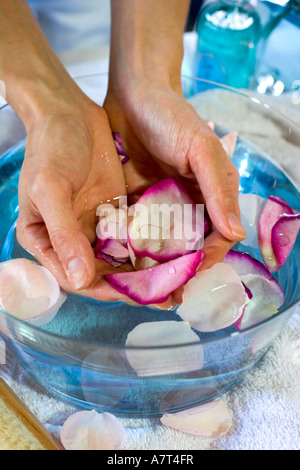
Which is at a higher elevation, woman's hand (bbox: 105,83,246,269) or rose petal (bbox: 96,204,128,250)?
woman's hand (bbox: 105,83,246,269)

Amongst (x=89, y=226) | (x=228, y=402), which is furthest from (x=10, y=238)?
(x=228, y=402)

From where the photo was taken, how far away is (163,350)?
362 millimetres

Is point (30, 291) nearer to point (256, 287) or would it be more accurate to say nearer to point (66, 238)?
point (66, 238)

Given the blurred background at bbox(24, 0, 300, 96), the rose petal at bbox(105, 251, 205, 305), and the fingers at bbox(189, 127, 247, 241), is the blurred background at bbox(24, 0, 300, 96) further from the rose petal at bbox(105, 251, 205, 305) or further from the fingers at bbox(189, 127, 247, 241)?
the rose petal at bbox(105, 251, 205, 305)

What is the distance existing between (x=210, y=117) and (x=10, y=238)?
1.23ft

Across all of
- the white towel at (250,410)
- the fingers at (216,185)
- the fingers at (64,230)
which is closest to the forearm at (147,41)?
the fingers at (216,185)

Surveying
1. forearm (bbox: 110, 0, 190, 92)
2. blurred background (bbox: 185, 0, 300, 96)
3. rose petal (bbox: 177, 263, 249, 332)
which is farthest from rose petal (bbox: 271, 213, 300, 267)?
blurred background (bbox: 185, 0, 300, 96)

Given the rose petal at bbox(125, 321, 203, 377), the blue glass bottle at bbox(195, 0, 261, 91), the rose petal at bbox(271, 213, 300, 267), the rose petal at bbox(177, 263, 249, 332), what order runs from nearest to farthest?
the rose petal at bbox(125, 321, 203, 377)
the rose petal at bbox(177, 263, 249, 332)
the rose petal at bbox(271, 213, 300, 267)
the blue glass bottle at bbox(195, 0, 261, 91)

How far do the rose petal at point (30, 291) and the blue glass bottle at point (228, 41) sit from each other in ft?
2.00

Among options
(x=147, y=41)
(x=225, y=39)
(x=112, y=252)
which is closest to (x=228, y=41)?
(x=225, y=39)

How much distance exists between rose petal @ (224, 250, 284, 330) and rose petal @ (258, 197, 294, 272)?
4cm

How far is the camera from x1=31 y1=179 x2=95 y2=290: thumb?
45 cm

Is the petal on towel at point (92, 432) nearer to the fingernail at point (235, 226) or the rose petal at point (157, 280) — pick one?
the rose petal at point (157, 280)

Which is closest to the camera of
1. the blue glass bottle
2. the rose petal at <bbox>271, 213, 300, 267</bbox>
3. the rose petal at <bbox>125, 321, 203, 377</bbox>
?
the rose petal at <bbox>125, 321, 203, 377</bbox>
